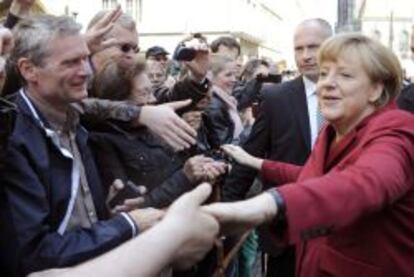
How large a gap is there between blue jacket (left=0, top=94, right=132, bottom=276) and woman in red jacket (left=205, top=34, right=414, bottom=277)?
2.24 ft

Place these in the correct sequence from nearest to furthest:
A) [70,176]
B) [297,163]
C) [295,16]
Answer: [70,176]
[297,163]
[295,16]

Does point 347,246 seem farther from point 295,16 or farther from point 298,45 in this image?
point 295,16

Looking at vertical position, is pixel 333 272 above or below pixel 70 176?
below

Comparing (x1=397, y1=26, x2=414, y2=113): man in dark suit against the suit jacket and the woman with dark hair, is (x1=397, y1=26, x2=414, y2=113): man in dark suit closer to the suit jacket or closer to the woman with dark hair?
the suit jacket

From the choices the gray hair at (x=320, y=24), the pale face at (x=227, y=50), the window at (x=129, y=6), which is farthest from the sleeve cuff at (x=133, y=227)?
the window at (x=129, y=6)

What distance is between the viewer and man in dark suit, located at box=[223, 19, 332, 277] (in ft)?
14.4

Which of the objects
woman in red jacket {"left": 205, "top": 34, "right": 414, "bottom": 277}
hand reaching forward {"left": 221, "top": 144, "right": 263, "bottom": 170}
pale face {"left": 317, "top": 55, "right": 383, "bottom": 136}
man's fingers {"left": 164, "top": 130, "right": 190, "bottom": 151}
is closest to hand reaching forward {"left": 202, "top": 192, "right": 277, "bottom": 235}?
woman in red jacket {"left": 205, "top": 34, "right": 414, "bottom": 277}

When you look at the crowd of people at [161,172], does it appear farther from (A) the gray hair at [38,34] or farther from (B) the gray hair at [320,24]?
(B) the gray hair at [320,24]

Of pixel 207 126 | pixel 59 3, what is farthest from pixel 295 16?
pixel 207 126

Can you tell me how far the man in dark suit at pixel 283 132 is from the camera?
4.38 metres

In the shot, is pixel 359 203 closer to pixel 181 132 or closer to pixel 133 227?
pixel 133 227

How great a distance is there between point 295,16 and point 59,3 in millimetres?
69411

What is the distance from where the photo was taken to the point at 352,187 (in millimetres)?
2203

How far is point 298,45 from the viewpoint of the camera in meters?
4.82
